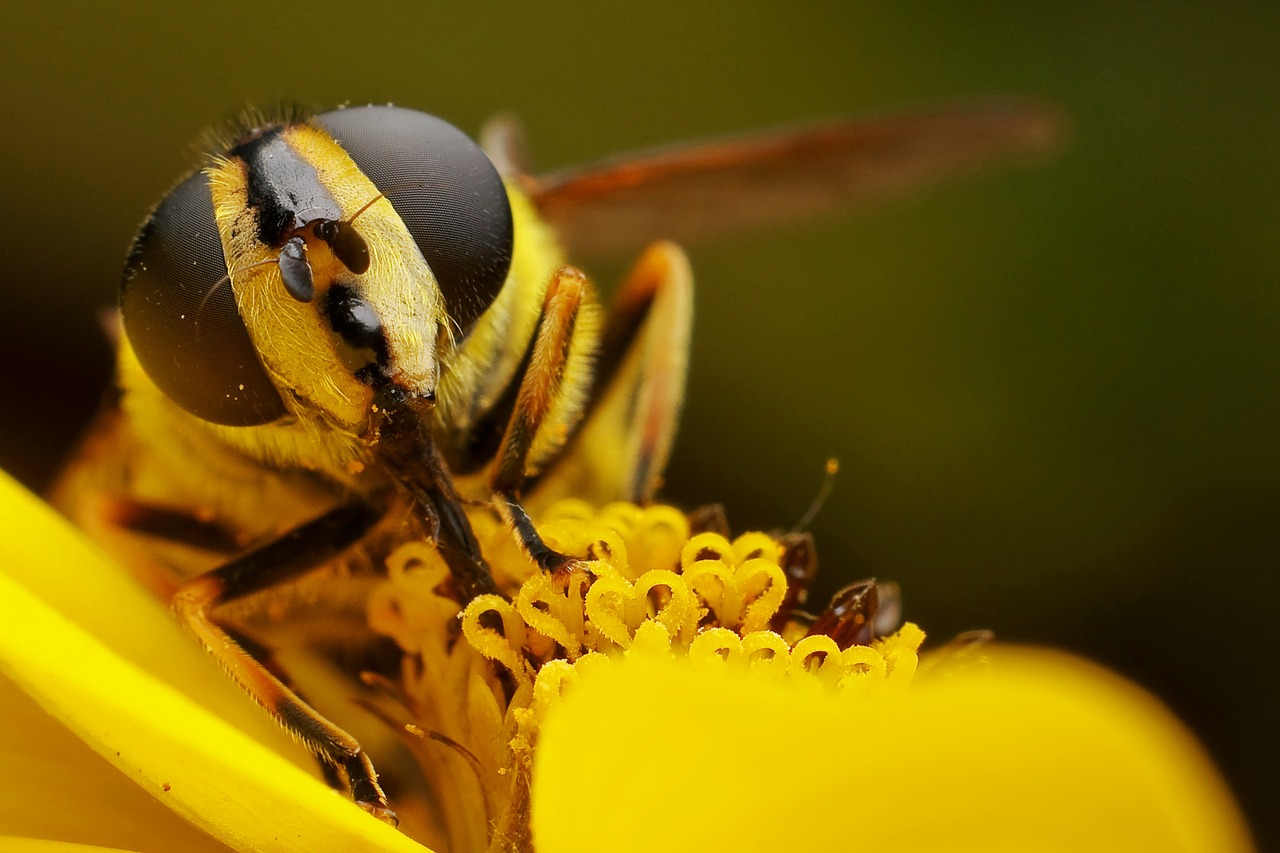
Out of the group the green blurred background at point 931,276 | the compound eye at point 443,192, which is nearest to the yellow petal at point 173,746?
the compound eye at point 443,192

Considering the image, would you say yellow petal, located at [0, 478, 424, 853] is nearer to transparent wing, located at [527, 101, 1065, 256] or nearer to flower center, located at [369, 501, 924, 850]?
flower center, located at [369, 501, 924, 850]

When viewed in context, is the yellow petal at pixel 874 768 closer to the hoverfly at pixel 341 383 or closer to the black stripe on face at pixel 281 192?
the hoverfly at pixel 341 383

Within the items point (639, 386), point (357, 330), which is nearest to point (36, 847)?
point (357, 330)

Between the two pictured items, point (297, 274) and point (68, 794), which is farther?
point (68, 794)

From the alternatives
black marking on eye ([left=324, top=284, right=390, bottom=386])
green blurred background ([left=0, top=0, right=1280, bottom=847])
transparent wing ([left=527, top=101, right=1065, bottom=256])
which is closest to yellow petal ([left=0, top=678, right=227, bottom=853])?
black marking on eye ([left=324, top=284, right=390, bottom=386])

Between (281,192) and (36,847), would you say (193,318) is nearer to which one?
(281,192)

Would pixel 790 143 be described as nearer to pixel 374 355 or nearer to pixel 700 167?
pixel 700 167
